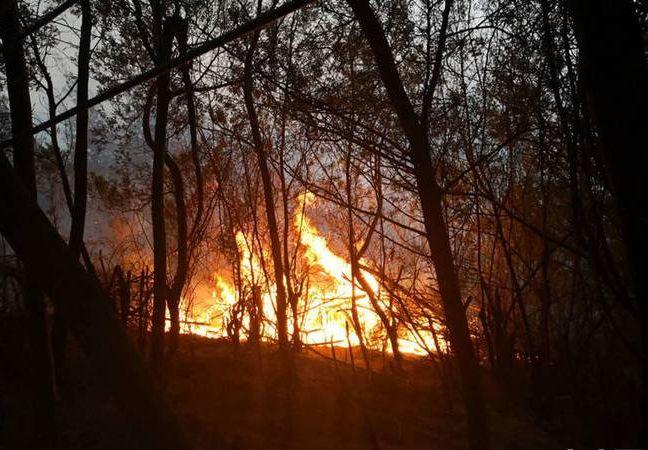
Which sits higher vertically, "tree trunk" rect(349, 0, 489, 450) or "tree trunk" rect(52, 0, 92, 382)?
"tree trunk" rect(52, 0, 92, 382)

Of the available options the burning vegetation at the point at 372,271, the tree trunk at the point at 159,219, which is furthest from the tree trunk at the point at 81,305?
the tree trunk at the point at 159,219

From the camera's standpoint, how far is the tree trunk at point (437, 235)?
2.80 meters

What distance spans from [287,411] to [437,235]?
320cm

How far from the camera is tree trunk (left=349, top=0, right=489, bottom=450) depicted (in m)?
2.80

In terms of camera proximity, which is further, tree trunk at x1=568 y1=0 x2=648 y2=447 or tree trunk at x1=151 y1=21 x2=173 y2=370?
tree trunk at x1=151 y1=21 x2=173 y2=370

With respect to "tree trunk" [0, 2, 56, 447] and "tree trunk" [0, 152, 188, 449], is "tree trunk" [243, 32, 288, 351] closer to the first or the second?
"tree trunk" [0, 2, 56, 447]

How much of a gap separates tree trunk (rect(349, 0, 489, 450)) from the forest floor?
128 cm

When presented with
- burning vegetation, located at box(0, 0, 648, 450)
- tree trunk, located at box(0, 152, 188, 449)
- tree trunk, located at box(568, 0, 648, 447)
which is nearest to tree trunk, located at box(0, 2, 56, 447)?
burning vegetation, located at box(0, 0, 648, 450)

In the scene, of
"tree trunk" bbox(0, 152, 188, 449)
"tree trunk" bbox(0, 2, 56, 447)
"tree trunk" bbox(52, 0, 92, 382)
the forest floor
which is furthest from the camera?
"tree trunk" bbox(52, 0, 92, 382)

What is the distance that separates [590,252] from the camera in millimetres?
2850

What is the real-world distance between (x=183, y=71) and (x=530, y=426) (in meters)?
6.86

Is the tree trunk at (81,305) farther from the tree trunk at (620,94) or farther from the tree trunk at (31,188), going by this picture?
the tree trunk at (620,94)

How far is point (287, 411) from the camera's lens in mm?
4980

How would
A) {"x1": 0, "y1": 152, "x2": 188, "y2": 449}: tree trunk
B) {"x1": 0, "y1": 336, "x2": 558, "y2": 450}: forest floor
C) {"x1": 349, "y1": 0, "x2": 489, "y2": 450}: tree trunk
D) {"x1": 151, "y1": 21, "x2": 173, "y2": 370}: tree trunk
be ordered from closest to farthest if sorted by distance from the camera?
{"x1": 0, "y1": 152, "x2": 188, "y2": 449}: tree trunk, {"x1": 349, "y1": 0, "x2": 489, "y2": 450}: tree trunk, {"x1": 0, "y1": 336, "x2": 558, "y2": 450}: forest floor, {"x1": 151, "y1": 21, "x2": 173, "y2": 370}: tree trunk
